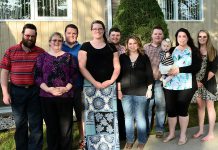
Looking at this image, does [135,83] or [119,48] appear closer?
[135,83]

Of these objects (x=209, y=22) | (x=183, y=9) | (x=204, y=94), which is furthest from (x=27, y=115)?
(x=209, y=22)

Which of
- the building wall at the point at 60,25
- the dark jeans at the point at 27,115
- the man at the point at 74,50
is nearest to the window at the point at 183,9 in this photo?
the building wall at the point at 60,25

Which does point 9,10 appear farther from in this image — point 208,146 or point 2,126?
point 208,146

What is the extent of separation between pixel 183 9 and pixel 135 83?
9045 mm

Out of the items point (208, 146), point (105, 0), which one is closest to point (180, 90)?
point (208, 146)

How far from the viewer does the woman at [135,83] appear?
18.1ft

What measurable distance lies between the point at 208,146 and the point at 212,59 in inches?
57.3

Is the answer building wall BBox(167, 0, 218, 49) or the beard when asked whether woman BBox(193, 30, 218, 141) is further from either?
building wall BBox(167, 0, 218, 49)

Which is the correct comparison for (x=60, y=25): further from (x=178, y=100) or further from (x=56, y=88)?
(x=56, y=88)

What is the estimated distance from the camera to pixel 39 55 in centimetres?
486

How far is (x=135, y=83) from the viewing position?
218 inches

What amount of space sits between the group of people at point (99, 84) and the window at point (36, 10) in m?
5.45

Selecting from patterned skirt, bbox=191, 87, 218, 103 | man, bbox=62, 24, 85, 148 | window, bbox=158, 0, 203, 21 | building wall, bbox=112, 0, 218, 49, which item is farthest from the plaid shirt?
building wall, bbox=112, 0, 218, 49

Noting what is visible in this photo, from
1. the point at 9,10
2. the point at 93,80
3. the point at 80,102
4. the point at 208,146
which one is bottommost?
the point at 208,146
